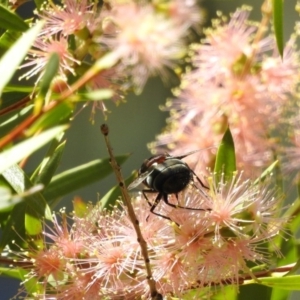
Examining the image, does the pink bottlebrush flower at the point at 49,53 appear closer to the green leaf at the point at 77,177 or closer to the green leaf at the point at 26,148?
the green leaf at the point at 77,177

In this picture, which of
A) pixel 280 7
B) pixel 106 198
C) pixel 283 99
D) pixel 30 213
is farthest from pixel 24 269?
pixel 283 99

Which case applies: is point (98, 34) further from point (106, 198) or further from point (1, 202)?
point (1, 202)

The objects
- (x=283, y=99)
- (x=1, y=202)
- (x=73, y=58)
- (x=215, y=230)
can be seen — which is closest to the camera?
(x=1, y=202)

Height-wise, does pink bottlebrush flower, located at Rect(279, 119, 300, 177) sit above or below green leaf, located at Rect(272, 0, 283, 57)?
below

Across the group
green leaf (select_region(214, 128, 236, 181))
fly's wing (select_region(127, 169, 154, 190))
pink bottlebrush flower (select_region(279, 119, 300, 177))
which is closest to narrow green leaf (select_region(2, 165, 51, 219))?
fly's wing (select_region(127, 169, 154, 190))

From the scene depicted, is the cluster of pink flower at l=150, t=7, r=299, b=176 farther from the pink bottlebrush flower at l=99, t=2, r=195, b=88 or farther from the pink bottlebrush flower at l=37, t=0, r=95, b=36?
the pink bottlebrush flower at l=37, t=0, r=95, b=36

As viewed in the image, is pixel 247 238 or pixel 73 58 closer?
pixel 247 238

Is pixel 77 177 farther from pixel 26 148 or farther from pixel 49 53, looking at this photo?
pixel 26 148
